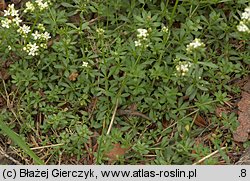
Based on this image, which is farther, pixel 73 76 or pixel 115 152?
pixel 73 76

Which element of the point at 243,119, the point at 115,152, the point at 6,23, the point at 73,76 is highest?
the point at 6,23

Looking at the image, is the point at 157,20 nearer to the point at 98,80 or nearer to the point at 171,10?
the point at 171,10

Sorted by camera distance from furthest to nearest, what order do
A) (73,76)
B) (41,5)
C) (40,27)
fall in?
(73,76), (40,27), (41,5)

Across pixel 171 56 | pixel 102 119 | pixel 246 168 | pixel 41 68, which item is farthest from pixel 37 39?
pixel 246 168

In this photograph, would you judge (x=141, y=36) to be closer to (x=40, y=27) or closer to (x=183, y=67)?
(x=183, y=67)

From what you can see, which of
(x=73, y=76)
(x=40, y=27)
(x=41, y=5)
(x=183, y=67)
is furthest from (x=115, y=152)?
(x=41, y=5)

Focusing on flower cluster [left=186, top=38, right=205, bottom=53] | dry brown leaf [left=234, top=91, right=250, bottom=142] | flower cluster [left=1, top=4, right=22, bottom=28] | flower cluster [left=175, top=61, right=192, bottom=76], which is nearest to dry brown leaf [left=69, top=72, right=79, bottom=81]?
flower cluster [left=1, top=4, right=22, bottom=28]

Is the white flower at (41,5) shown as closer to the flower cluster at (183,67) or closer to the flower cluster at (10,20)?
the flower cluster at (10,20)
